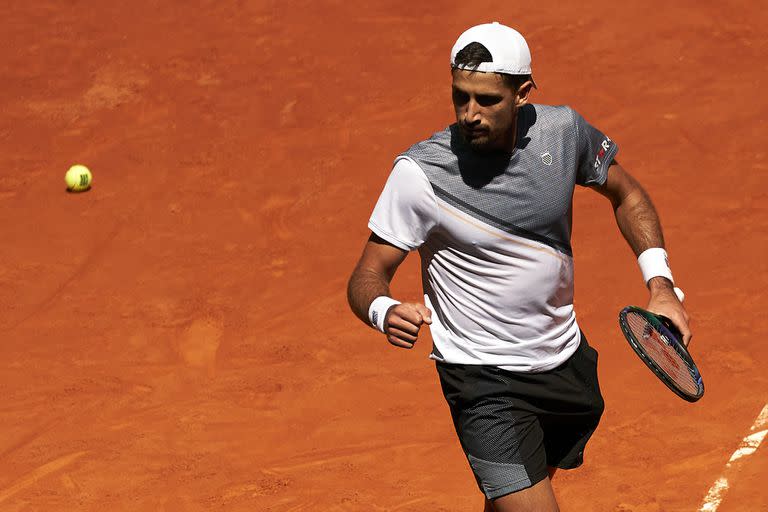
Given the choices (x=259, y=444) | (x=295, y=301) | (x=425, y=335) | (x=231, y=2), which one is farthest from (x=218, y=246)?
(x=231, y=2)

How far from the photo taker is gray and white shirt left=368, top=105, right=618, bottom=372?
416 cm

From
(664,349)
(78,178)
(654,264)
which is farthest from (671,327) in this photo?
(78,178)

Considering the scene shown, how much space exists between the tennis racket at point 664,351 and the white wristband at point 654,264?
0.26 m

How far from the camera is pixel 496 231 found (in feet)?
13.7

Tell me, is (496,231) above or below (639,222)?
above

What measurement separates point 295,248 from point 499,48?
16.0 feet

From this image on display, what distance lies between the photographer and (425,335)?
7.79 meters

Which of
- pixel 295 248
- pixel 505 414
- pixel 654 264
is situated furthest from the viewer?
pixel 295 248

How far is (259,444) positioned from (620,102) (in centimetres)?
518

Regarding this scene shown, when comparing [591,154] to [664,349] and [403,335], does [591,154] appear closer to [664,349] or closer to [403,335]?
[664,349]

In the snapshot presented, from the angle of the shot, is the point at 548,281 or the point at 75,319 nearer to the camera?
the point at 548,281

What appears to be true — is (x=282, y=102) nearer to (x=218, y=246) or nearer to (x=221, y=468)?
(x=218, y=246)

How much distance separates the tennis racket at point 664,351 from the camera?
4191 millimetres

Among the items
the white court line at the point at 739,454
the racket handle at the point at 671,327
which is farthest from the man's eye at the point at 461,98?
the white court line at the point at 739,454
